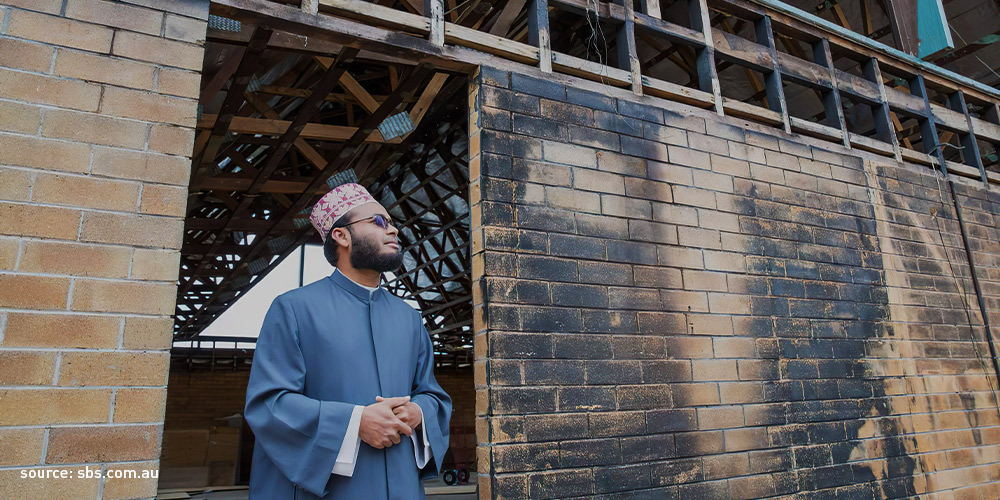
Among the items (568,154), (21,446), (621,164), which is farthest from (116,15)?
(621,164)

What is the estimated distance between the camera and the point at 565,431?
3.03m

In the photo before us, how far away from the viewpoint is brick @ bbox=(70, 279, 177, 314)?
236 cm

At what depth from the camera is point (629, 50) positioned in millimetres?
3939

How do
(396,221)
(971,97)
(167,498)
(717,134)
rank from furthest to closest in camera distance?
(396,221), (167,498), (971,97), (717,134)

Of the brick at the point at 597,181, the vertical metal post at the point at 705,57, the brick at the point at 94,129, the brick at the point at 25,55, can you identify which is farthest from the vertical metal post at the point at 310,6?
the vertical metal post at the point at 705,57

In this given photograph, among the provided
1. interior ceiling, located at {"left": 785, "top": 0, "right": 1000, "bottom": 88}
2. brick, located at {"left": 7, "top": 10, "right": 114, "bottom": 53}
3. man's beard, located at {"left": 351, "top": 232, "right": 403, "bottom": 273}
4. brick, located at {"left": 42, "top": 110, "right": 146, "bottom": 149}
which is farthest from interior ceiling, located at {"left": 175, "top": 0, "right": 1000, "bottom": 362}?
man's beard, located at {"left": 351, "top": 232, "right": 403, "bottom": 273}

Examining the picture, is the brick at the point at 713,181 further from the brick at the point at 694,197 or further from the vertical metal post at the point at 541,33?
the vertical metal post at the point at 541,33

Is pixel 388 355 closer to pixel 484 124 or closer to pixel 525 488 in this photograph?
pixel 525 488

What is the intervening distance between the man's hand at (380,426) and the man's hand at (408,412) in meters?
0.03

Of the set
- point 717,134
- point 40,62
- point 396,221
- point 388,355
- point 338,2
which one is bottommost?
point 388,355

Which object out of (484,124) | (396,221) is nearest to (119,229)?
(484,124)

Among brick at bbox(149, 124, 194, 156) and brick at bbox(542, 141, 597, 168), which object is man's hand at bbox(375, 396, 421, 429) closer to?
brick at bbox(149, 124, 194, 156)

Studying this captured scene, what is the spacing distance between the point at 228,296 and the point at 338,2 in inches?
422

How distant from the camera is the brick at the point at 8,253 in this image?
2.28m
